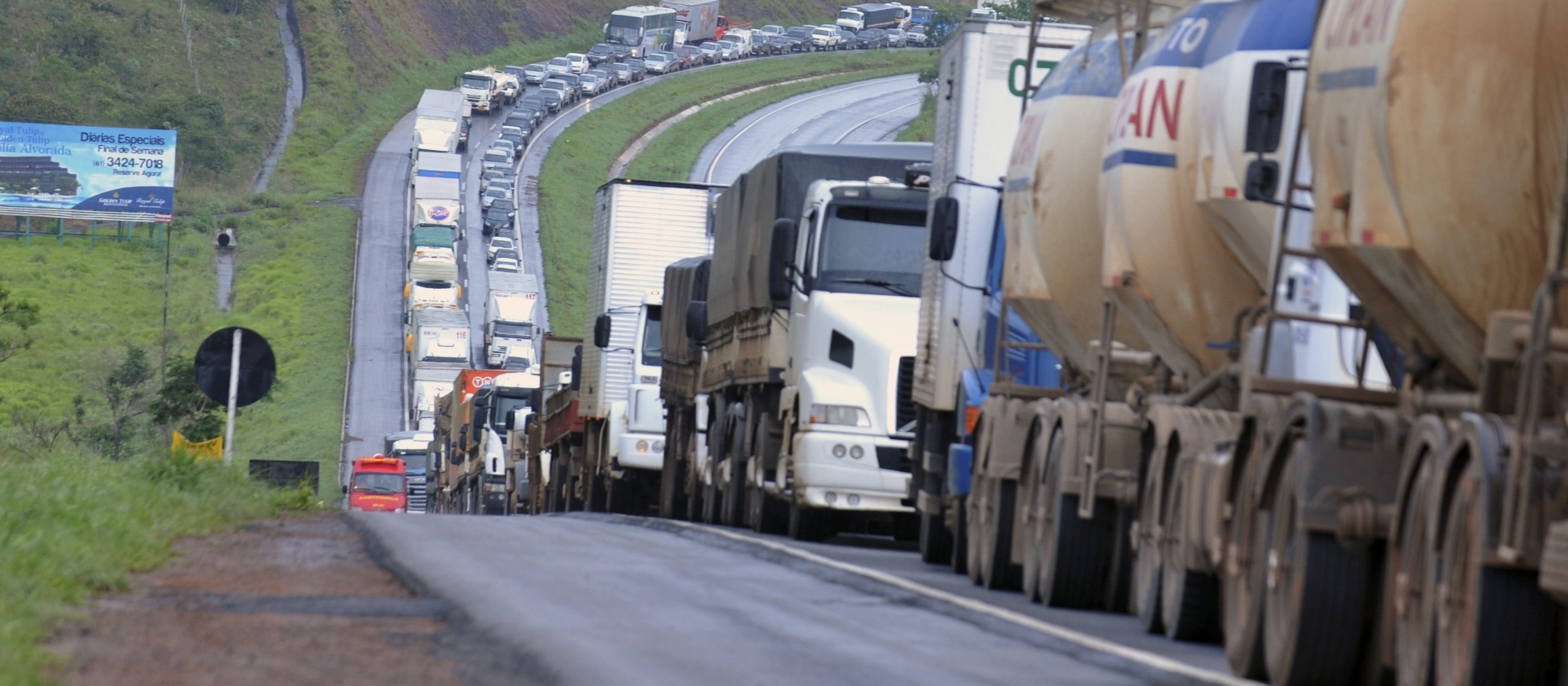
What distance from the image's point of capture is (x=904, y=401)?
749 inches

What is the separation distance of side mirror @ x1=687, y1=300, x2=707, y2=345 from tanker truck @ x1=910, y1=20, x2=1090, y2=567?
903 cm

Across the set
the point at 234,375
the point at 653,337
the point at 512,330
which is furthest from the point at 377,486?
the point at 234,375

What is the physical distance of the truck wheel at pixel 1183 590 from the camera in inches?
406

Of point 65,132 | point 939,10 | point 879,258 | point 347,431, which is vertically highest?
point 939,10

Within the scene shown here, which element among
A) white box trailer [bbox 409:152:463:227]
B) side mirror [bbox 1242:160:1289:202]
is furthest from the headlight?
white box trailer [bbox 409:152:463:227]

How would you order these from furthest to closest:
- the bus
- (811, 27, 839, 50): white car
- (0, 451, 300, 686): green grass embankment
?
(811, 27, 839, 50): white car
the bus
(0, 451, 300, 686): green grass embankment

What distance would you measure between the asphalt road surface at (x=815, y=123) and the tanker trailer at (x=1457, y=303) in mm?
86224

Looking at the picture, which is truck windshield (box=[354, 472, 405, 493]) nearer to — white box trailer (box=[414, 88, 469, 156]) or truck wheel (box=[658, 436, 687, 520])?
truck wheel (box=[658, 436, 687, 520])

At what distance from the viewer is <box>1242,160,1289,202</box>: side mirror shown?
9648mm

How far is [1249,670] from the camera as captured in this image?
8.97m

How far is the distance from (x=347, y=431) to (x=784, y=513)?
43.6 meters

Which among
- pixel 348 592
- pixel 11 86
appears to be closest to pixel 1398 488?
pixel 348 592

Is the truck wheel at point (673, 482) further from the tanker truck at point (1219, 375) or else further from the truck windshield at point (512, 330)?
the truck windshield at point (512, 330)

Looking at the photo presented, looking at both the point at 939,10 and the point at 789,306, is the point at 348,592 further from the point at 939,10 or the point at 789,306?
the point at 939,10
